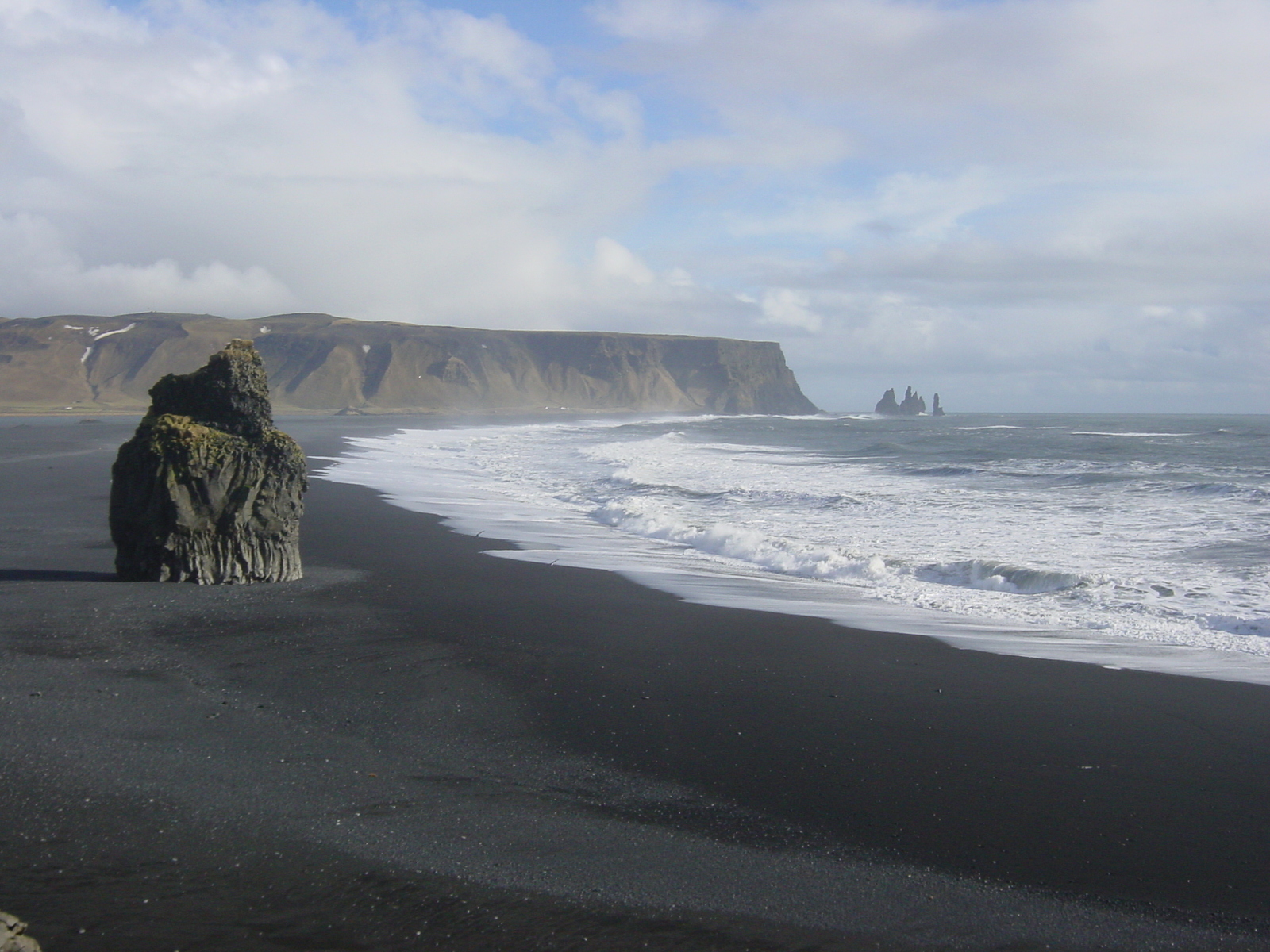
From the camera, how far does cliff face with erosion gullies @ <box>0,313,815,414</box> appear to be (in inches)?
6043

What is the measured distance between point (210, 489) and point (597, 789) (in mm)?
5626

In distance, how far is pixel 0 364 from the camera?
5674 inches

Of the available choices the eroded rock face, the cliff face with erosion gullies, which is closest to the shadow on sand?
the eroded rock face

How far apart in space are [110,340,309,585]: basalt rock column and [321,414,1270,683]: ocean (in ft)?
10.5

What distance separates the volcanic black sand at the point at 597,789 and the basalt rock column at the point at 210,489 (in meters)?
0.97

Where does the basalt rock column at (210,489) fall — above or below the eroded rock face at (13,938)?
above

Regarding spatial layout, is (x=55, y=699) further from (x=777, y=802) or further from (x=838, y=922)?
(x=838, y=922)

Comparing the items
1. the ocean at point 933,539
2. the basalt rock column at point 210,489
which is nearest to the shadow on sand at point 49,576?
the basalt rock column at point 210,489

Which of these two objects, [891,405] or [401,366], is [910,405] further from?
[401,366]

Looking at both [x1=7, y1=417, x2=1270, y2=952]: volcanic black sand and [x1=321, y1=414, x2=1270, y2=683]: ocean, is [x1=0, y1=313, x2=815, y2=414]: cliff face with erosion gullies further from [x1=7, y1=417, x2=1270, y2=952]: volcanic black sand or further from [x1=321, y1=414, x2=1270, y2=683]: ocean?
[x1=7, y1=417, x2=1270, y2=952]: volcanic black sand

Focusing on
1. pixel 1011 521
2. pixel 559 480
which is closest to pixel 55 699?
pixel 1011 521

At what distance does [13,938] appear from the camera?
2.35 meters

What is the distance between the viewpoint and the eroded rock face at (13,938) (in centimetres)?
232

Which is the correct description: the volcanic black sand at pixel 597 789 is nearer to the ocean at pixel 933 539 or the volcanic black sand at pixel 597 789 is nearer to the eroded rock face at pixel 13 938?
the eroded rock face at pixel 13 938
